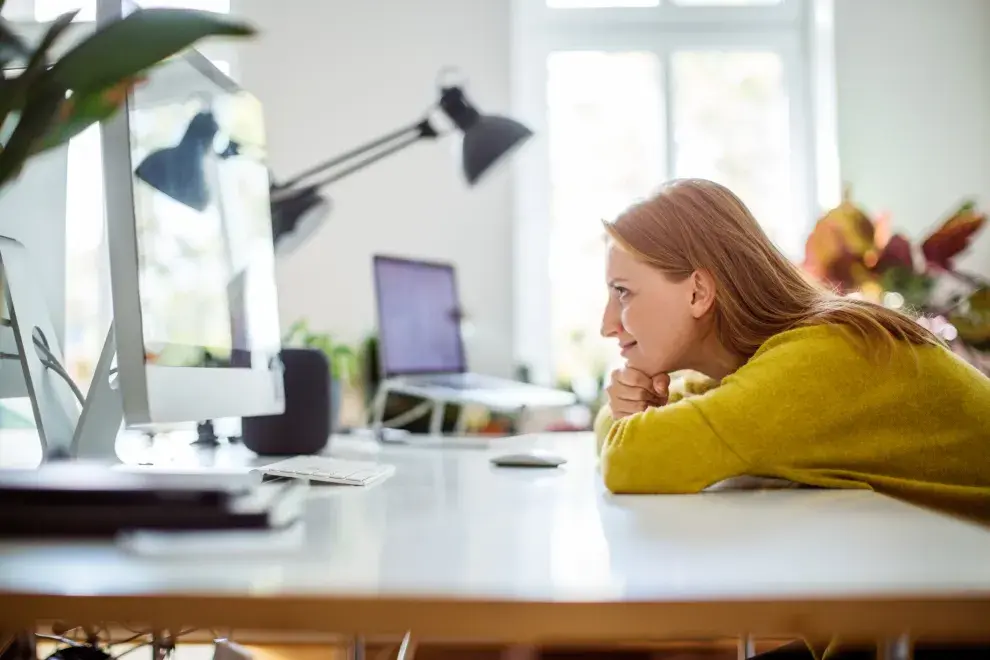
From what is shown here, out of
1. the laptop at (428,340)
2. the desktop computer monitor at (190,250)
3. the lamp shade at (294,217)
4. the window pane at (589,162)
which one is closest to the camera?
the desktop computer monitor at (190,250)

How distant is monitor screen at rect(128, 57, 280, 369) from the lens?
2.51 feet

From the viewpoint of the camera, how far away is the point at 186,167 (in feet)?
2.87

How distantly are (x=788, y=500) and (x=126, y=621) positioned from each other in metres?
0.58

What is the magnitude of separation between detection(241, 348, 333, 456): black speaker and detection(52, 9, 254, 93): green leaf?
793 millimetres

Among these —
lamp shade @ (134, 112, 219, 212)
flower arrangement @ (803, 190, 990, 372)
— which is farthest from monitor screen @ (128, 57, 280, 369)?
flower arrangement @ (803, 190, 990, 372)

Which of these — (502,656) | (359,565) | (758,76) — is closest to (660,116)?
(758,76)

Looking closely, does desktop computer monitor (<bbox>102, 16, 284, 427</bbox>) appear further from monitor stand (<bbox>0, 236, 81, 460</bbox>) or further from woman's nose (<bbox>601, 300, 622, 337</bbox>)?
woman's nose (<bbox>601, 300, 622, 337</bbox>)

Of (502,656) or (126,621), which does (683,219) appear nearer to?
(126,621)

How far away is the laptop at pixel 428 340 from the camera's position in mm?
1818

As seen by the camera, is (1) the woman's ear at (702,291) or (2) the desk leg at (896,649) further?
(1) the woman's ear at (702,291)

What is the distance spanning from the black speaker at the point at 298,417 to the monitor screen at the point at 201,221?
0.06 metres

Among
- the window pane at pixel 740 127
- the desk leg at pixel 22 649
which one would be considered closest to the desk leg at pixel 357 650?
the desk leg at pixel 22 649

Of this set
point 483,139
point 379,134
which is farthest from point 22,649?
point 379,134

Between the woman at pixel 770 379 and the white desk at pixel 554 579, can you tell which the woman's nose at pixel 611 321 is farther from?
the white desk at pixel 554 579
